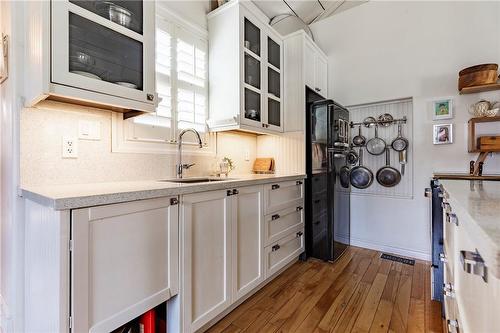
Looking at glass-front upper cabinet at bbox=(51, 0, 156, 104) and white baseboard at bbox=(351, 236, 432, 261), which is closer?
glass-front upper cabinet at bbox=(51, 0, 156, 104)

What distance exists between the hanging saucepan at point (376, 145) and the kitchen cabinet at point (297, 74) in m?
0.88

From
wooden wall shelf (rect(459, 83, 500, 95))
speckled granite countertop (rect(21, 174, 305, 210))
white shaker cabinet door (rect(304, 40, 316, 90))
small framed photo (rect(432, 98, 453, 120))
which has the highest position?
white shaker cabinet door (rect(304, 40, 316, 90))

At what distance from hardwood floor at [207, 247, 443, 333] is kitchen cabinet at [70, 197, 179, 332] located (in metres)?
0.63

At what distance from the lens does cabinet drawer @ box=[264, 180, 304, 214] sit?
2004mm

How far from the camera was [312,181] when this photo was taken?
2619 mm

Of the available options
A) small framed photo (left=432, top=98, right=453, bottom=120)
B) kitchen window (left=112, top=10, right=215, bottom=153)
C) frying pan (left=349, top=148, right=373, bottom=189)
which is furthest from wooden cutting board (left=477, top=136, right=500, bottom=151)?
kitchen window (left=112, top=10, right=215, bottom=153)

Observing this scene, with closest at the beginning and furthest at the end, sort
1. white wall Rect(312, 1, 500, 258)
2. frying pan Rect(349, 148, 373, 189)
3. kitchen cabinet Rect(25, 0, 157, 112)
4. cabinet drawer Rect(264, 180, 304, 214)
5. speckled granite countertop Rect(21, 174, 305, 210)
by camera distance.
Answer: speckled granite countertop Rect(21, 174, 305, 210)
kitchen cabinet Rect(25, 0, 157, 112)
cabinet drawer Rect(264, 180, 304, 214)
white wall Rect(312, 1, 500, 258)
frying pan Rect(349, 148, 373, 189)

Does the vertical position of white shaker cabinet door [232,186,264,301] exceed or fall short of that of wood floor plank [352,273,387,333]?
it exceeds it

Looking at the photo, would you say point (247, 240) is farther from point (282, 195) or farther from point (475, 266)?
point (475, 266)

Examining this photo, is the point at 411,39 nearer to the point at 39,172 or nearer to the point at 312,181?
the point at 312,181

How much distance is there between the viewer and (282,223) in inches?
87.2

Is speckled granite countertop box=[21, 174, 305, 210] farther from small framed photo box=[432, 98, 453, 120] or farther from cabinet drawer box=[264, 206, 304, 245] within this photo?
small framed photo box=[432, 98, 453, 120]

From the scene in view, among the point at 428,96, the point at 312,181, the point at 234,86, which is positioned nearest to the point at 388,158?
the point at 428,96

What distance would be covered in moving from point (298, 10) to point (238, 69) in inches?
57.6
